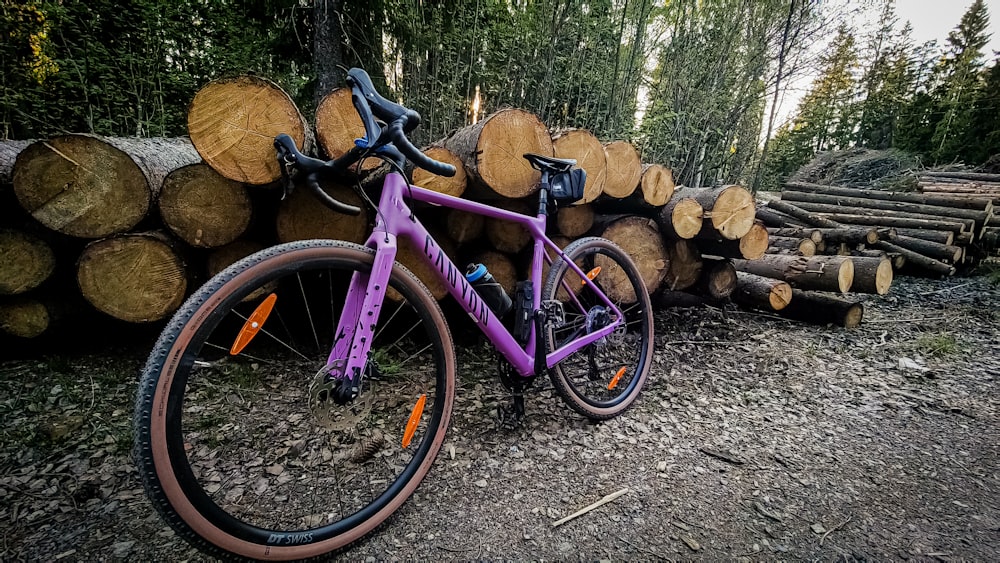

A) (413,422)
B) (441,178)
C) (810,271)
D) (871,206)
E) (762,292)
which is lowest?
(413,422)

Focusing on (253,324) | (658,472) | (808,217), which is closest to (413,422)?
(253,324)

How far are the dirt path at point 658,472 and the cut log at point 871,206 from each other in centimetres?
448

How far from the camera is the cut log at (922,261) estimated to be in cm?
506

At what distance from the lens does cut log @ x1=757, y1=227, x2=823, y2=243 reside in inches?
176

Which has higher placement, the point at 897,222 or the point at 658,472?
the point at 897,222

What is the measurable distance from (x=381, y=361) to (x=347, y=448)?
600mm

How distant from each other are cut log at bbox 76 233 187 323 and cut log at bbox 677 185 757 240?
3129 millimetres

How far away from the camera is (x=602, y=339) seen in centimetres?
219

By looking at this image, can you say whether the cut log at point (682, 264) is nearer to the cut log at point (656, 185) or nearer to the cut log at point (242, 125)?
the cut log at point (656, 185)

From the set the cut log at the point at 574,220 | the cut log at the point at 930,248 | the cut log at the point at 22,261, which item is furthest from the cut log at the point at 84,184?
the cut log at the point at 930,248

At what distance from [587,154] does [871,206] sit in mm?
6889

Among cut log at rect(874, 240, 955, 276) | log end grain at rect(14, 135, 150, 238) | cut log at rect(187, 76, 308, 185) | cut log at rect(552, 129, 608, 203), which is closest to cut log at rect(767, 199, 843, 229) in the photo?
cut log at rect(874, 240, 955, 276)

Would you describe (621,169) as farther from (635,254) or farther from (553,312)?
(553,312)

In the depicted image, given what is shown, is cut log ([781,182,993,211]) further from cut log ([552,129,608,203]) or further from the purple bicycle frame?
the purple bicycle frame
